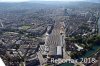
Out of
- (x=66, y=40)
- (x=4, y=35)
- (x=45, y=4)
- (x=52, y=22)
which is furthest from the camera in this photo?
(x=45, y=4)

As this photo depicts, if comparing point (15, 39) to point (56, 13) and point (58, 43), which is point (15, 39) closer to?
point (58, 43)

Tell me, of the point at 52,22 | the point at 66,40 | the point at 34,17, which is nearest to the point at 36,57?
the point at 66,40

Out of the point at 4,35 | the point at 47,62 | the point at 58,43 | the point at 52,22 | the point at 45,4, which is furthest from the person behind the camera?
the point at 45,4

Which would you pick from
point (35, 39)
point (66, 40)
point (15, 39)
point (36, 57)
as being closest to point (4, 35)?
point (15, 39)

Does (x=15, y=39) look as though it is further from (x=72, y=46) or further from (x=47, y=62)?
(x=47, y=62)

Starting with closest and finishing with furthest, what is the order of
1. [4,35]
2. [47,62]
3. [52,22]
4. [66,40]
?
[47,62] < [66,40] < [4,35] < [52,22]

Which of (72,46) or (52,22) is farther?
(52,22)
